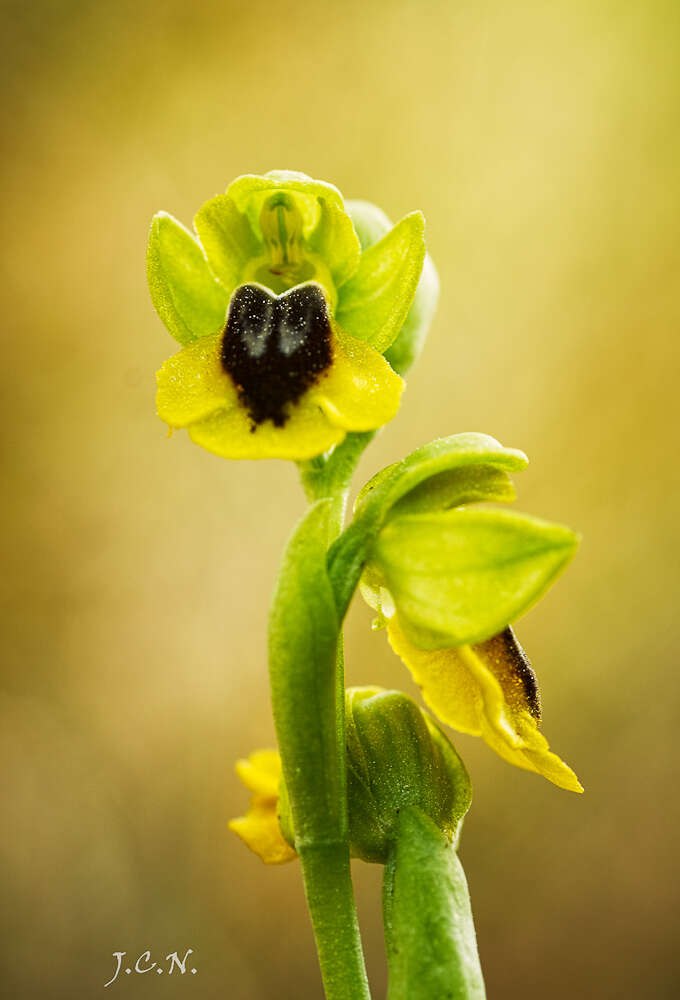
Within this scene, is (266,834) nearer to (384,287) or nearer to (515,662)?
(515,662)

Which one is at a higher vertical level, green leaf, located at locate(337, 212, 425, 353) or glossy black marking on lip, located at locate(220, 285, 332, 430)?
green leaf, located at locate(337, 212, 425, 353)

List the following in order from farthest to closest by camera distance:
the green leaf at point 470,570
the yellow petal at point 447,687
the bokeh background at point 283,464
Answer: the bokeh background at point 283,464 < the yellow petal at point 447,687 < the green leaf at point 470,570

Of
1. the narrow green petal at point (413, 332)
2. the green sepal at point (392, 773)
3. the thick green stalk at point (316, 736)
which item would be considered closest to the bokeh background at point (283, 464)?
the narrow green petal at point (413, 332)

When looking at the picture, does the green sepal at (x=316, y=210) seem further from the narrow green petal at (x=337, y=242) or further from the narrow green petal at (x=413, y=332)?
the narrow green petal at (x=413, y=332)

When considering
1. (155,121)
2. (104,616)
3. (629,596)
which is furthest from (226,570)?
(155,121)

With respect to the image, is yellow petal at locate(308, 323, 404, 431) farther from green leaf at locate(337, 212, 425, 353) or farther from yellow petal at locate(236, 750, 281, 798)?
yellow petal at locate(236, 750, 281, 798)

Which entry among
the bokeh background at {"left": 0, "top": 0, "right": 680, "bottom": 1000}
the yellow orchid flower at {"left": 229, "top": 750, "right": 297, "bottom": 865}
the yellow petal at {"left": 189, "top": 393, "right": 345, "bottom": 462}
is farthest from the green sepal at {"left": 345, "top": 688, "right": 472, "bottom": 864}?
the bokeh background at {"left": 0, "top": 0, "right": 680, "bottom": 1000}

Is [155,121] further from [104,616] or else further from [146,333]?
[104,616]

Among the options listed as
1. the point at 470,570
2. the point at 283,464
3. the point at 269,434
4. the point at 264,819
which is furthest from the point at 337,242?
the point at 283,464
